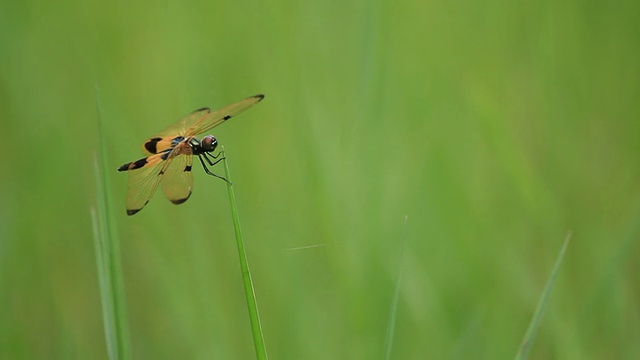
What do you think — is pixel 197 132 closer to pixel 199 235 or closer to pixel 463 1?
pixel 199 235

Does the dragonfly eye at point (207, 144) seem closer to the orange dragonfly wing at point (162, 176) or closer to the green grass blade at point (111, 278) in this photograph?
the orange dragonfly wing at point (162, 176)

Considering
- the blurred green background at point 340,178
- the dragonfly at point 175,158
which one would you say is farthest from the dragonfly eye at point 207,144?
the blurred green background at point 340,178

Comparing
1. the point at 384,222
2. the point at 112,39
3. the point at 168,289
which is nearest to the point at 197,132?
the point at 168,289

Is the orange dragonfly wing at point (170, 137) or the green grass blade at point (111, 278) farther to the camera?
the orange dragonfly wing at point (170, 137)

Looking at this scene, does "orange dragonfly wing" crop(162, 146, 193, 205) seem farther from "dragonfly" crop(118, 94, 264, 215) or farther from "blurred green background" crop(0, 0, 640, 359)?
"blurred green background" crop(0, 0, 640, 359)

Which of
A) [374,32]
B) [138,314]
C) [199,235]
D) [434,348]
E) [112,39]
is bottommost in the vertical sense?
[434,348]

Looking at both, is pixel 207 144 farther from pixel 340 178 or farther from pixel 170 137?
pixel 340 178
